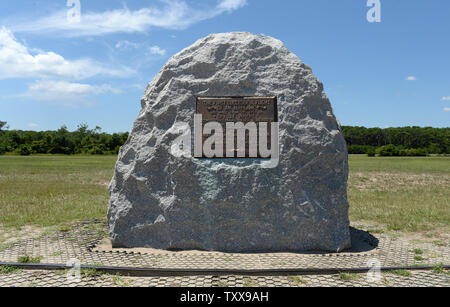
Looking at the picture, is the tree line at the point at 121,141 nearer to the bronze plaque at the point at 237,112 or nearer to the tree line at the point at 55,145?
the tree line at the point at 55,145

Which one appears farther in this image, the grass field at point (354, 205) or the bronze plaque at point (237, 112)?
the grass field at point (354, 205)

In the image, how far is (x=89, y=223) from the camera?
7.26 metres

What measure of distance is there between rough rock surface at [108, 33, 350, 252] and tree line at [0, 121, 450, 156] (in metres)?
46.3

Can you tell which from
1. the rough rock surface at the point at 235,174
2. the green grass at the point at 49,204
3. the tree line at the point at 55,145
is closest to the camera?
the rough rock surface at the point at 235,174

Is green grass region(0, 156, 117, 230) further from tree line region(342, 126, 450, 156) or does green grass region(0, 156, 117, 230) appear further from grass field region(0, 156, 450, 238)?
tree line region(342, 126, 450, 156)

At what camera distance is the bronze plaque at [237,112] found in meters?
5.55

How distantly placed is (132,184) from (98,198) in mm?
5676

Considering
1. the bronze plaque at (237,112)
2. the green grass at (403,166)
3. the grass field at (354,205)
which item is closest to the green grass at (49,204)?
the grass field at (354,205)

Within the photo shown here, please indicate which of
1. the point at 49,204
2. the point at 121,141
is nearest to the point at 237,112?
the point at 49,204

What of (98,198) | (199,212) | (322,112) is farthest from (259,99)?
(98,198)

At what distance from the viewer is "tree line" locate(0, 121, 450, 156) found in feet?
171

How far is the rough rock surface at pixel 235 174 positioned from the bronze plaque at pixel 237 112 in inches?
4.8

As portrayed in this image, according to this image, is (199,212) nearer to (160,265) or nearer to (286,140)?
(160,265)

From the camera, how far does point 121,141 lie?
172ft
